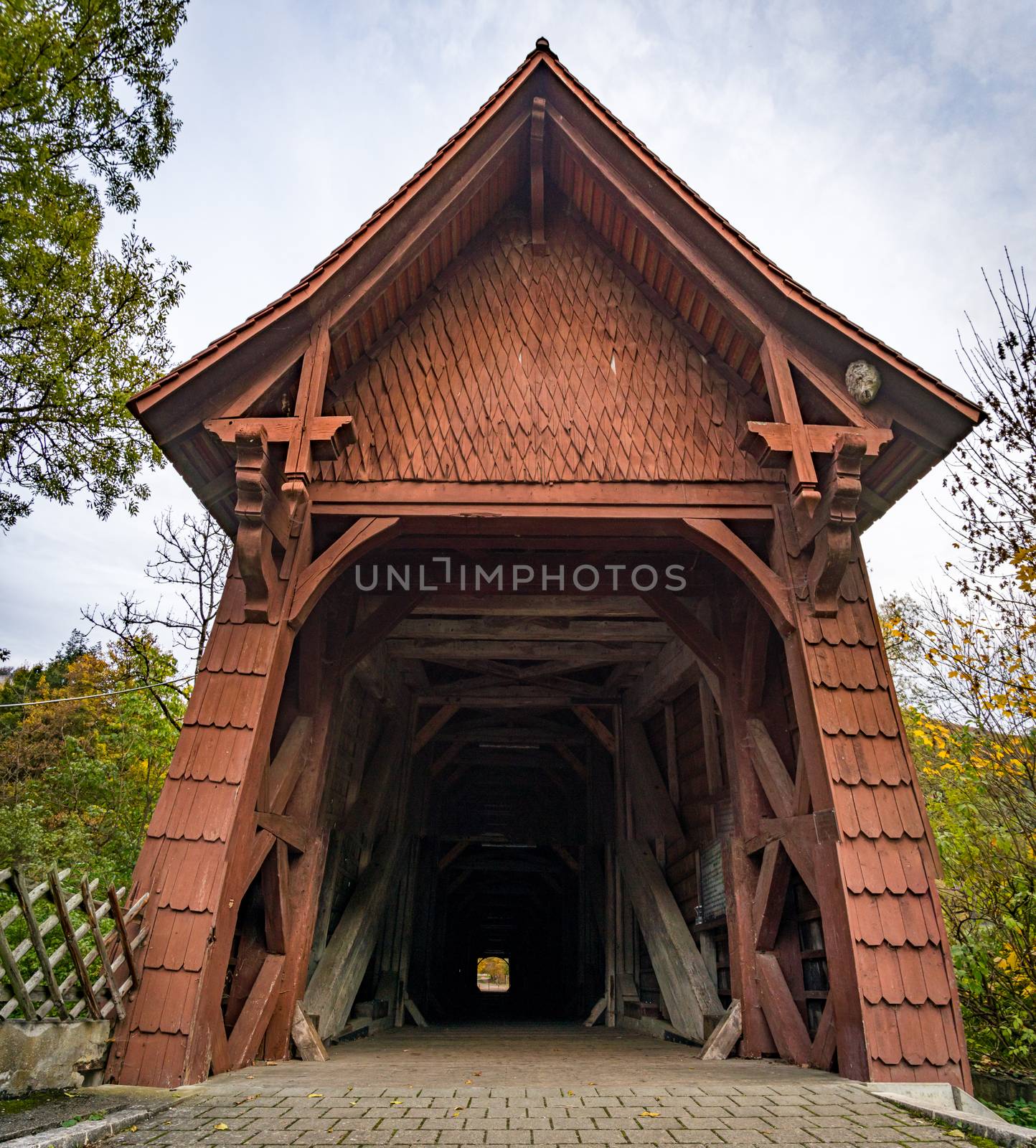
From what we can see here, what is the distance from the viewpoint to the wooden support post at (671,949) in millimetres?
7414

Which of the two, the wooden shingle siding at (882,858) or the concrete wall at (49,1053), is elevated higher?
the wooden shingle siding at (882,858)

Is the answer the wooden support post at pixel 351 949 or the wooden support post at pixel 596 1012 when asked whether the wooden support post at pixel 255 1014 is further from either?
the wooden support post at pixel 596 1012

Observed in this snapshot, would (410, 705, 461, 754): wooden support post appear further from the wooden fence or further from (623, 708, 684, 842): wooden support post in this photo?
the wooden fence

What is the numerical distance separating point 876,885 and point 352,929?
5.56m

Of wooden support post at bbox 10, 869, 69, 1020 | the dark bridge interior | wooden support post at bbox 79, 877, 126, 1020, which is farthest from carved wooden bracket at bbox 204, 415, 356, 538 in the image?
wooden support post at bbox 10, 869, 69, 1020

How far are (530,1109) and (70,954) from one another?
2.28 m

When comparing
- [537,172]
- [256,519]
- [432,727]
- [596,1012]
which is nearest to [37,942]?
[256,519]

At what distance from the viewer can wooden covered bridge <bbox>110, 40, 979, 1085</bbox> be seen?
478cm

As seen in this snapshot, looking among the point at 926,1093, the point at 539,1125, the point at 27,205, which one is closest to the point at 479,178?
the point at 539,1125

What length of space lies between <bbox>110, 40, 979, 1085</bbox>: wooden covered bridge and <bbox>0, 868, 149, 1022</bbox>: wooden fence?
0.62 ft

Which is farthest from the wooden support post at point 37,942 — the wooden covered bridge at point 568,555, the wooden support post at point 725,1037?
the wooden support post at point 725,1037

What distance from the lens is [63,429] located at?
41.4ft

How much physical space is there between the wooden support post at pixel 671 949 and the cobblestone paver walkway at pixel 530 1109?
2091 mm

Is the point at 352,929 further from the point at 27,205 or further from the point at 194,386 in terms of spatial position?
the point at 27,205
